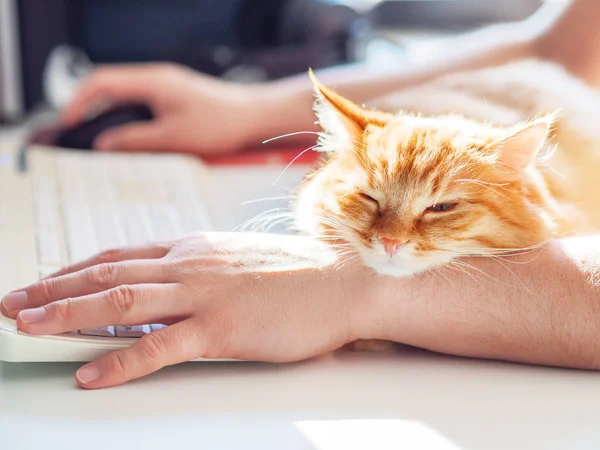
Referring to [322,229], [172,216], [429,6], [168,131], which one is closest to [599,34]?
[322,229]

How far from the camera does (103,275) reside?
2.57ft

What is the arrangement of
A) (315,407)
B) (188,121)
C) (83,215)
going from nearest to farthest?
(315,407) → (83,215) → (188,121)

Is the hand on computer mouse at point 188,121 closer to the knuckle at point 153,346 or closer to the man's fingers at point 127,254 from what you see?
the man's fingers at point 127,254

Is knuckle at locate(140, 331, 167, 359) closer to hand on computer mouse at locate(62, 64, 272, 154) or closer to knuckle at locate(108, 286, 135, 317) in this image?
knuckle at locate(108, 286, 135, 317)

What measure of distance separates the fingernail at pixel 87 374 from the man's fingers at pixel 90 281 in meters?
0.10

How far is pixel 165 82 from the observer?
1563 millimetres

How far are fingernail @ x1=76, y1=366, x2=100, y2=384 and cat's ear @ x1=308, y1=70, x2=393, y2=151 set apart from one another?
42 cm

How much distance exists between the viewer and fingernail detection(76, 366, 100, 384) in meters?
0.69

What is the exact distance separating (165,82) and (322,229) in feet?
2.61

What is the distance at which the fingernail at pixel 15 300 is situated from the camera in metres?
0.73

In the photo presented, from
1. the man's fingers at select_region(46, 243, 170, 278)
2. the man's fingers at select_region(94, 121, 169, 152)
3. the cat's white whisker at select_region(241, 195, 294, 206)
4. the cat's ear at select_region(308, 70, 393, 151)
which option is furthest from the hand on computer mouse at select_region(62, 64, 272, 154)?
the man's fingers at select_region(46, 243, 170, 278)

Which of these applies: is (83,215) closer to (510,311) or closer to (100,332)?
(100,332)

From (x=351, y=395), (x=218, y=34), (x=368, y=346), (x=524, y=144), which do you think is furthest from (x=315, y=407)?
(x=218, y=34)

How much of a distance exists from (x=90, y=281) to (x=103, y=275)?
15 mm
